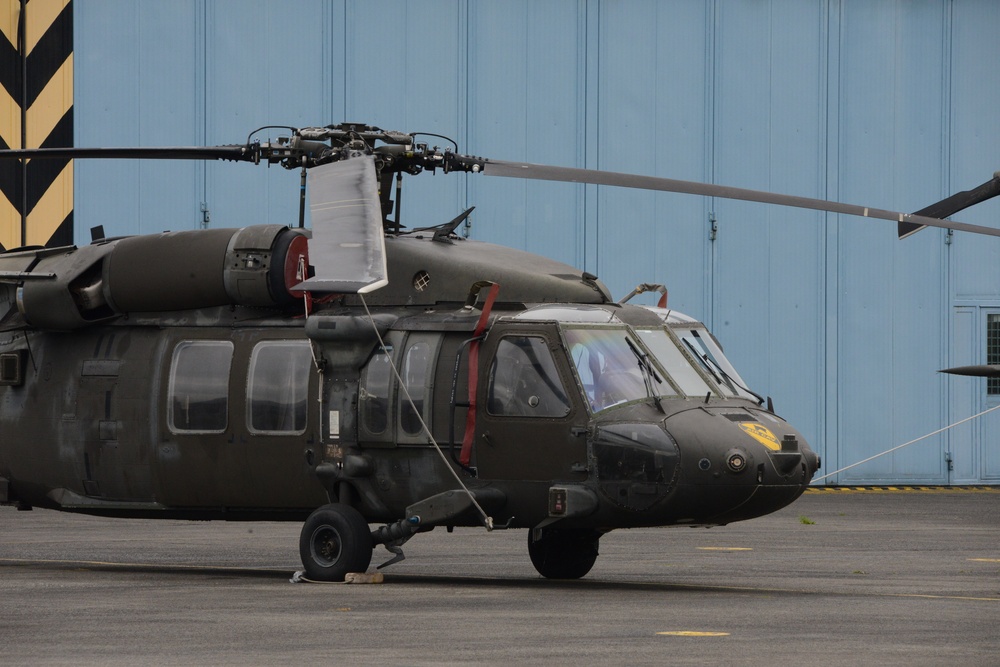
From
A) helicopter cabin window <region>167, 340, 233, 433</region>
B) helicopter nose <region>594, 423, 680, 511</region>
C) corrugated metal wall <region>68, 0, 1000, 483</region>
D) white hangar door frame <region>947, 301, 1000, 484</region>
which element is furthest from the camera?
white hangar door frame <region>947, 301, 1000, 484</region>

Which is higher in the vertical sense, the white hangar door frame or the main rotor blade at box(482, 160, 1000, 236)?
the main rotor blade at box(482, 160, 1000, 236)

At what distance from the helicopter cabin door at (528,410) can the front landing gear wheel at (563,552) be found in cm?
141

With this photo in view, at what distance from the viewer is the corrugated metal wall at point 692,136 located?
26.6 metres

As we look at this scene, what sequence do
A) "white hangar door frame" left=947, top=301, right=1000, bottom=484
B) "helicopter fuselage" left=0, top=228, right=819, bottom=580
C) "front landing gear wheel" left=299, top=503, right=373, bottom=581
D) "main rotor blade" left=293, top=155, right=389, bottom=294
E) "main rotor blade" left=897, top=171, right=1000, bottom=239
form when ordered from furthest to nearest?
1. "white hangar door frame" left=947, top=301, right=1000, bottom=484
2. "main rotor blade" left=897, top=171, right=1000, bottom=239
3. "front landing gear wheel" left=299, top=503, right=373, bottom=581
4. "helicopter fuselage" left=0, top=228, right=819, bottom=580
5. "main rotor blade" left=293, top=155, right=389, bottom=294

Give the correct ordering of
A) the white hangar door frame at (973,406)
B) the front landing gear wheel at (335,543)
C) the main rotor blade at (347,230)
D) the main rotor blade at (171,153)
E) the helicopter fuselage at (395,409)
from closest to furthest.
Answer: the main rotor blade at (347,230) < the helicopter fuselage at (395,409) < the main rotor blade at (171,153) < the front landing gear wheel at (335,543) < the white hangar door frame at (973,406)

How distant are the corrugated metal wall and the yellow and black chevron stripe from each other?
26 centimetres

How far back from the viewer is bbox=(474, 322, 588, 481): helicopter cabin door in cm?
1389

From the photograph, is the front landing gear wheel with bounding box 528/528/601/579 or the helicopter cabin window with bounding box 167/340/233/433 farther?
the helicopter cabin window with bounding box 167/340/233/433

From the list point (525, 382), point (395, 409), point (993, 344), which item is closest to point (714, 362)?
point (525, 382)

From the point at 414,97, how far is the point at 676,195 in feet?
15.0

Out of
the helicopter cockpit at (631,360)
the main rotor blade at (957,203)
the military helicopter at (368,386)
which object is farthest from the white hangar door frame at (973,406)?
the helicopter cockpit at (631,360)

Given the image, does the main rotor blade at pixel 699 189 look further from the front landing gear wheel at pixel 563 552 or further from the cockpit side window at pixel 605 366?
the front landing gear wheel at pixel 563 552

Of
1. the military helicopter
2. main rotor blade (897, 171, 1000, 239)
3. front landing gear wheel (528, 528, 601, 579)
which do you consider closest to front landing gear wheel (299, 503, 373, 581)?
the military helicopter

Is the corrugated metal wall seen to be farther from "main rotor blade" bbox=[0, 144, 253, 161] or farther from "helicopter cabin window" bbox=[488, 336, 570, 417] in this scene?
"helicopter cabin window" bbox=[488, 336, 570, 417]
